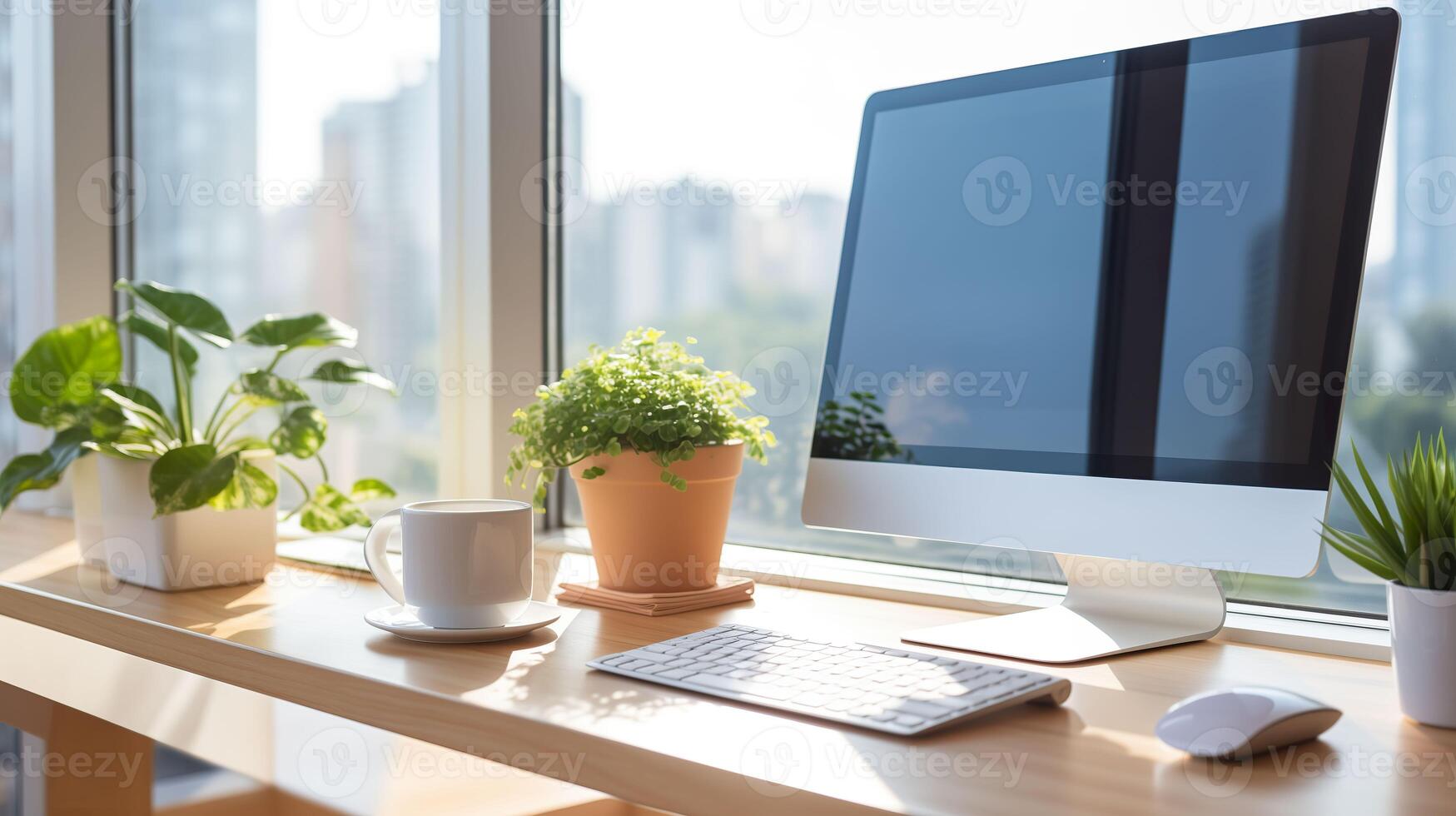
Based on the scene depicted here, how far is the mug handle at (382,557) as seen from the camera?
0.96 metres

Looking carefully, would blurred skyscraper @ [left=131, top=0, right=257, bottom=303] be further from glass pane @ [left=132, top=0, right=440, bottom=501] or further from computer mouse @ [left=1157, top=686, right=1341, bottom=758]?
computer mouse @ [left=1157, top=686, right=1341, bottom=758]

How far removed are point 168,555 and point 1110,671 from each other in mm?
919

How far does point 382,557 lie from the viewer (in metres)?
0.97

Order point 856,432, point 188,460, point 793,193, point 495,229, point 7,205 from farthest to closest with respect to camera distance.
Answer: point 7,205, point 495,229, point 793,193, point 188,460, point 856,432

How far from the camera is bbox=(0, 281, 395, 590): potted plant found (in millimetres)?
1158

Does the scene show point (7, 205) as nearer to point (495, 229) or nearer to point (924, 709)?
point (495, 229)

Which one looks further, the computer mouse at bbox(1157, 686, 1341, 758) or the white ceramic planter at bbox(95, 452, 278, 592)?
the white ceramic planter at bbox(95, 452, 278, 592)

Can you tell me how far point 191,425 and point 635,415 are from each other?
0.60 meters

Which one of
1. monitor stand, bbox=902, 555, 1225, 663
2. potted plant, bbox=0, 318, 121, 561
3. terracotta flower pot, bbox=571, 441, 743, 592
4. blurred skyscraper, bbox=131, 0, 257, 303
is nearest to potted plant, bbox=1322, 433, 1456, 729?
monitor stand, bbox=902, 555, 1225, 663

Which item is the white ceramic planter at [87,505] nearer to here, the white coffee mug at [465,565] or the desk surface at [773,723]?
the desk surface at [773,723]

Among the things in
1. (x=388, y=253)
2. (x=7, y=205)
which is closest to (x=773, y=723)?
(x=388, y=253)

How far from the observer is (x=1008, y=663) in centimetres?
84

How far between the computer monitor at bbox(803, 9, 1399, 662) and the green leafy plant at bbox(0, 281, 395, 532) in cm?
58

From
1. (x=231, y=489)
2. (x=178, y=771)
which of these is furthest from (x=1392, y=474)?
(x=178, y=771)
